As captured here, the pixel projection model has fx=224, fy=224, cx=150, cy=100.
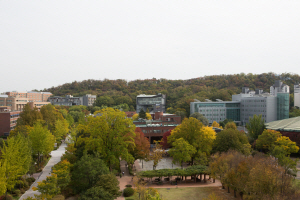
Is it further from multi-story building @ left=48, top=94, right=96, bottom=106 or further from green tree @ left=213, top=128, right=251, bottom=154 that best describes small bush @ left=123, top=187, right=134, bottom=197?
multi-story building @ left=48, top=94, right=96, bottom=106

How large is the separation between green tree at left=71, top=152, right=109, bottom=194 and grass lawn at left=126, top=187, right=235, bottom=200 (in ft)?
13.5

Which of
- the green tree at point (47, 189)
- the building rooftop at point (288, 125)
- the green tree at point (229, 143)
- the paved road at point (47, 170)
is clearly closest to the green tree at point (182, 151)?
the green tree at point (229, 143)

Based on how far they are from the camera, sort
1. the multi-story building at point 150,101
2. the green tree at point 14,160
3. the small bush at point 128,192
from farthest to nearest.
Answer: the multi-story building at point 150,101
the small bush at point 128,192
the green tree at point 14,160

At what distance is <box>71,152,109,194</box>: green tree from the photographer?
21.1 m

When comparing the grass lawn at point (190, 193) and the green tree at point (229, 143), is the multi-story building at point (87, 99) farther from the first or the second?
the grass lawn at point (190, 193)

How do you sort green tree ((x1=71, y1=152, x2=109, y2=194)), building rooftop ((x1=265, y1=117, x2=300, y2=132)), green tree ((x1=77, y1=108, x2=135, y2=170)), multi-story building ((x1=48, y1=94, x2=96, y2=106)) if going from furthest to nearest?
1. multi-story building ((x1=48, y1=94, x2=96, y2=106))
2. building rooftop ((x1=265, y1=117, x2=300, y2=132))
3. green tree ((x1=77, y1=108, x2=135, y2=170))
4. green tree ((x1=71, y1=152, x2=109, y2=194))

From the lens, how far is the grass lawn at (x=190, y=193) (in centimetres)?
2259

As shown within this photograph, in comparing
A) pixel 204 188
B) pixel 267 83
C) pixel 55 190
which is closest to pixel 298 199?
pixel 204 188

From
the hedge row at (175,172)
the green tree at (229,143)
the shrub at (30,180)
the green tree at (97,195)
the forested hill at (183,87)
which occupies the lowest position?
the shrub at (30,180)

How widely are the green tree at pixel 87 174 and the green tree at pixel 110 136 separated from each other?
4309mm

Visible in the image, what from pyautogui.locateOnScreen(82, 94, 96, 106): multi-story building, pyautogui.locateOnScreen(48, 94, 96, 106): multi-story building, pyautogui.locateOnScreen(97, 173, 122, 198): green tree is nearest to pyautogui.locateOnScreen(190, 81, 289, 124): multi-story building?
pyautogui.locateOnScreen(97, 173, 122, 198): green tree

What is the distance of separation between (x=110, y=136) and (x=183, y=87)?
305 feet

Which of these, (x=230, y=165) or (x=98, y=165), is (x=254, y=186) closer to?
(x=230, y=165)

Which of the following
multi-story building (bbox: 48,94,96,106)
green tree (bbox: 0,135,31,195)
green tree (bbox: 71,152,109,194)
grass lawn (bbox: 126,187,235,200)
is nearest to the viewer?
green tree (bbox: 0,135,31,195)
